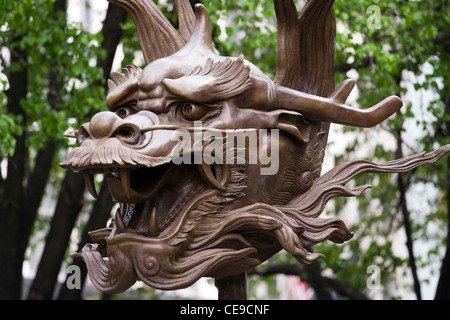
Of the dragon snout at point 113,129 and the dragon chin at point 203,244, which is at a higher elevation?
the dragon snout at point 113,129

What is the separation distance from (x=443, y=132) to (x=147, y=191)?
4.97 m

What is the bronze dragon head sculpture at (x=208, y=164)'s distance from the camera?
10.6 feet

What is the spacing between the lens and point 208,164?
3.34 meters

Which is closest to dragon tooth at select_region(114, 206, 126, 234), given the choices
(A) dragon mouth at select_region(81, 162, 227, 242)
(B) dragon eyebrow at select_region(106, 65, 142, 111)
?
(A) dragon mouth at select_region(81, 162, 227, 242)

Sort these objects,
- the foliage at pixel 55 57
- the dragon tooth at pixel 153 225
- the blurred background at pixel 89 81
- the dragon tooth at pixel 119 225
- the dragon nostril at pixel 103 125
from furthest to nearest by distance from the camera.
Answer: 1. the blurred background at pixel 89 81
2. the foliage at pixel 55 57
3. the dragon tooth at pixel 119 225
4. the dragon tooth at pixel 153 225
5. the dragon nostril at pixel 103 125

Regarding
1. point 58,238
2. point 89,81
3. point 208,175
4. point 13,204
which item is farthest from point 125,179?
point 13,204

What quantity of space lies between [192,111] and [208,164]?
0.25m

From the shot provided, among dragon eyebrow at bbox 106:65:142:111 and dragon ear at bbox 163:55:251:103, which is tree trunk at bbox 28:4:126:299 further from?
dragon ear at bbox 163:55:251:103

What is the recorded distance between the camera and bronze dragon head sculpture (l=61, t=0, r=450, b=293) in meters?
3.24

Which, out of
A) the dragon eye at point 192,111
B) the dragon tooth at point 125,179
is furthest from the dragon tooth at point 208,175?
A: the dragon tooth at point 125,179

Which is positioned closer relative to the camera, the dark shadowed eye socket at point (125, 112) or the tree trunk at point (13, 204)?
the dark shadowed eye socket at point (125, 112)

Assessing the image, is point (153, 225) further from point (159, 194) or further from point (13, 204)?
point (13, 204)

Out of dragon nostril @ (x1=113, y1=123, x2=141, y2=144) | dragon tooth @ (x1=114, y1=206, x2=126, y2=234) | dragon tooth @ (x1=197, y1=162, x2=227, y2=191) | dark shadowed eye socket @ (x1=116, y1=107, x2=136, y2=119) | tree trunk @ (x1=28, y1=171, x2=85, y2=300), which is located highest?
tree trunk @ (x1=28, y1=171, x2=85, y2=300)

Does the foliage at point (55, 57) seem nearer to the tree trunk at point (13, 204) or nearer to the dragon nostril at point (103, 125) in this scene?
the tree trunk at point (13, 204)
